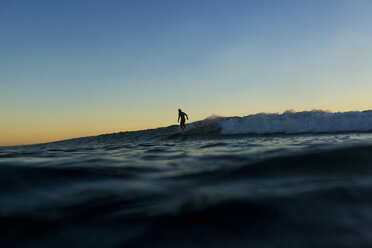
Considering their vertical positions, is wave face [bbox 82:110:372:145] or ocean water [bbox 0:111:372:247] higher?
wave face [bbox 82:110:372:145]

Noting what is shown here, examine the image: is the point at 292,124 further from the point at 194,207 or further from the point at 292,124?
the point at 194,207

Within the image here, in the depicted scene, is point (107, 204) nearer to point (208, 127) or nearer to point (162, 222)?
point (162, 222)

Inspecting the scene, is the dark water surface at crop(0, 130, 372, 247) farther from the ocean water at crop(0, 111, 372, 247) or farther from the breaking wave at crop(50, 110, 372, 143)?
the breaking wave at crop(50, 110, 372, 143)

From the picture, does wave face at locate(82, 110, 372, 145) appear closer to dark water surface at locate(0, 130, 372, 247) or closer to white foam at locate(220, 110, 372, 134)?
white foam at locate(220, 110, 372, 134)

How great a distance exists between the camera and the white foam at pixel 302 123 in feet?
43.3

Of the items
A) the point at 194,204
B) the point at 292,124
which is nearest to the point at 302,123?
the point at 292,124

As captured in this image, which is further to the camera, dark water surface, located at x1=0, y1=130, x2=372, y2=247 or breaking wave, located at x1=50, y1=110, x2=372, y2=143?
breaking wave, located at x1=50, y1=110, x2=372, y2=143

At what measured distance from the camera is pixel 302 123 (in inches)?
555

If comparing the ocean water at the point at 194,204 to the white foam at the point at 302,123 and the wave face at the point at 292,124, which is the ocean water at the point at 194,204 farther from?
the white foam at the point at 302,123

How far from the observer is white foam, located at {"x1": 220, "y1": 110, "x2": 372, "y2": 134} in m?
13.2

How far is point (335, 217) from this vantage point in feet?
4.70

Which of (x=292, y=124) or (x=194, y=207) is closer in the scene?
(x=194, y=207)

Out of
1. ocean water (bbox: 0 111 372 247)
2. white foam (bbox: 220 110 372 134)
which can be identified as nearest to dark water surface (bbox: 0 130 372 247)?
ocean water (bbox: 0 111 372 247)

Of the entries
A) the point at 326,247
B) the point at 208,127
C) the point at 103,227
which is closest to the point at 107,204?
the point at 103,227
